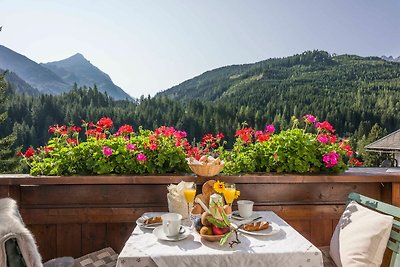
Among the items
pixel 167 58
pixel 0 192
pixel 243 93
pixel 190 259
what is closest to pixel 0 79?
pixel 167 58

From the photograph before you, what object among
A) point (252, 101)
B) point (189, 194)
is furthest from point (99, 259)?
point (252, 101)

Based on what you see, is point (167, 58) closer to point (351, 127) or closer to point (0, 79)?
point (351, 127)

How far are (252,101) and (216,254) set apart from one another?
2014 centimetres

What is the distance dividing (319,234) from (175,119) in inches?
982

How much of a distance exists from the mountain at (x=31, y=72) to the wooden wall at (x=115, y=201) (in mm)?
66235

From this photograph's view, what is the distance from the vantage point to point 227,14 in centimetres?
821

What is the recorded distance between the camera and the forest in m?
16.3

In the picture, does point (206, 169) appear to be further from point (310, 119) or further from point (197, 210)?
point (310, 119)

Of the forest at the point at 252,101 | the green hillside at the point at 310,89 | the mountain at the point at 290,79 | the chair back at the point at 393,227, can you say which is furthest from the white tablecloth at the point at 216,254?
the mountain at the point at 290,79

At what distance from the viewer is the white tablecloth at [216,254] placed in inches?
53.1

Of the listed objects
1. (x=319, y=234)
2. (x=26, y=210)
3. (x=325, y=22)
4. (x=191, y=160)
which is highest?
(x=325, y=22)

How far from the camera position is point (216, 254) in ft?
4.48

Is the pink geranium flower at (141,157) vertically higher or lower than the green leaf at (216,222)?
higher

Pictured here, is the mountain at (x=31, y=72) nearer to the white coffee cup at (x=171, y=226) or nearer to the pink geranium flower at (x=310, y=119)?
the pink geranium flower at (x=310, y=119)
